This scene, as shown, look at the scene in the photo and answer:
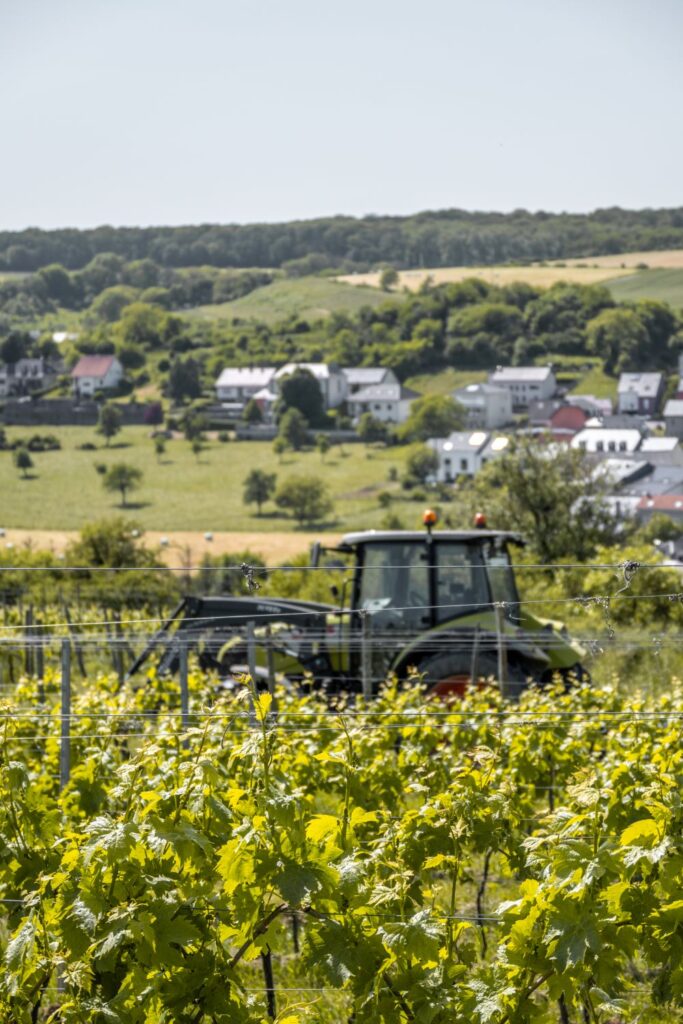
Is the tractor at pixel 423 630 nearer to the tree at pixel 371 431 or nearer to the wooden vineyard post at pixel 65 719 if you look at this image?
the wooden vineyard post at pixel 65 719

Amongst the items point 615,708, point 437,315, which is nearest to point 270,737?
point 615,708

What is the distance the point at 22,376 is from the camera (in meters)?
104

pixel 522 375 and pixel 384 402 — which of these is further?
pixel 522 375

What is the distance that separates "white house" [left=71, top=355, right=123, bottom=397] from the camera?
101 meters

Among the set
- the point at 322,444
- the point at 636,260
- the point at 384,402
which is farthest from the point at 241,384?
the point at 636,260

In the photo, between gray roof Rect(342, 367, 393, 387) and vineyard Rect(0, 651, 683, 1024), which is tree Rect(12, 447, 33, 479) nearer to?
gray roof Rect(342, 367, 393, 387)

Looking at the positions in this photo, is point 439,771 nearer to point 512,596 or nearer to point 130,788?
point 130,788

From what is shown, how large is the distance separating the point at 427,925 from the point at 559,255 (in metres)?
146

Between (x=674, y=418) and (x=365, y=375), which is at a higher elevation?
(x=365, y=375)

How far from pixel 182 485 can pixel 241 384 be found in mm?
23942

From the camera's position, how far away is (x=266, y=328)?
125 meters

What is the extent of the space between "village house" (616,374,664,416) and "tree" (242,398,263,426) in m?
24.3

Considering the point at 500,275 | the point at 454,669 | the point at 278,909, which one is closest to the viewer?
the point at 278,909

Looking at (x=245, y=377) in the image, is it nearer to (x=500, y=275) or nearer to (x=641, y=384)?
(x=641, y=384)
